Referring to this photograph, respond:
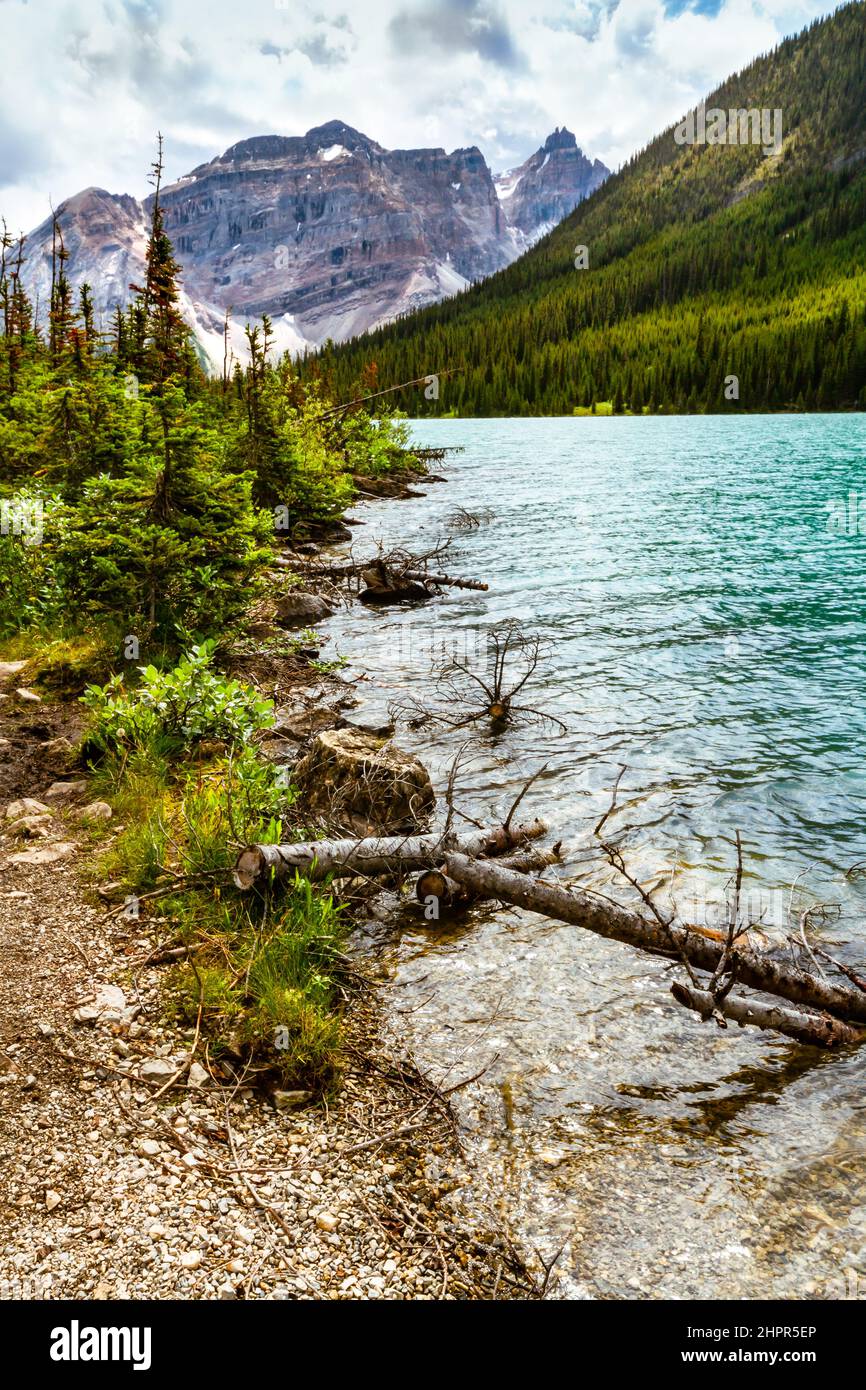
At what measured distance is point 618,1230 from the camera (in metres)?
3.60

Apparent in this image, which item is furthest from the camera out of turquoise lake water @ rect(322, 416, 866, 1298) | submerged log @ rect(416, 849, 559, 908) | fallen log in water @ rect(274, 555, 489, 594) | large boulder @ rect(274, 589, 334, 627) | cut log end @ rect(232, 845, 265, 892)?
fallen log in water @ rect(274, 555, 489, 594)

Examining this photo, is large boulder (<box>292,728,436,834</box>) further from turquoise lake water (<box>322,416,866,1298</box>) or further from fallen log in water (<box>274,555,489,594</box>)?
fallen log in water (<box>274,555,489,594</box>)

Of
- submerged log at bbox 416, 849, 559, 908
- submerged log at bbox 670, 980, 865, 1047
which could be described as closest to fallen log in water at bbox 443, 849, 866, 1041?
submerged log at bbox 670, 980, 865, 1047

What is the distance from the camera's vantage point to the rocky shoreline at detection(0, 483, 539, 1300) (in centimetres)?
313

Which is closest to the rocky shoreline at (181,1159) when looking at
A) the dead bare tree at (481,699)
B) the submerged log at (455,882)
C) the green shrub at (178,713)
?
the submerged log at (455,882)

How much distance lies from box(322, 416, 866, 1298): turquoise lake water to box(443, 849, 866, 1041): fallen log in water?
39 centimetres

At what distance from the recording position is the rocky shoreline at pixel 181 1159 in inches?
123

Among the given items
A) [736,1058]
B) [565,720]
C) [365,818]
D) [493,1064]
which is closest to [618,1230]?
[493,1064]

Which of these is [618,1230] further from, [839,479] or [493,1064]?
[839,479]

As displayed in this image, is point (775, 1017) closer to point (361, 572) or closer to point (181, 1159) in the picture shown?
point (181, 1159)

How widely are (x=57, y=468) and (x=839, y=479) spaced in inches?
1350

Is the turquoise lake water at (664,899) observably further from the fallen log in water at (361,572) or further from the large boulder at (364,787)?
the large boulder at (364,787)

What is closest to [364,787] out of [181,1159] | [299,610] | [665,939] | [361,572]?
[665,939]

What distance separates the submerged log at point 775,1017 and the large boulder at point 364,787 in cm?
285
